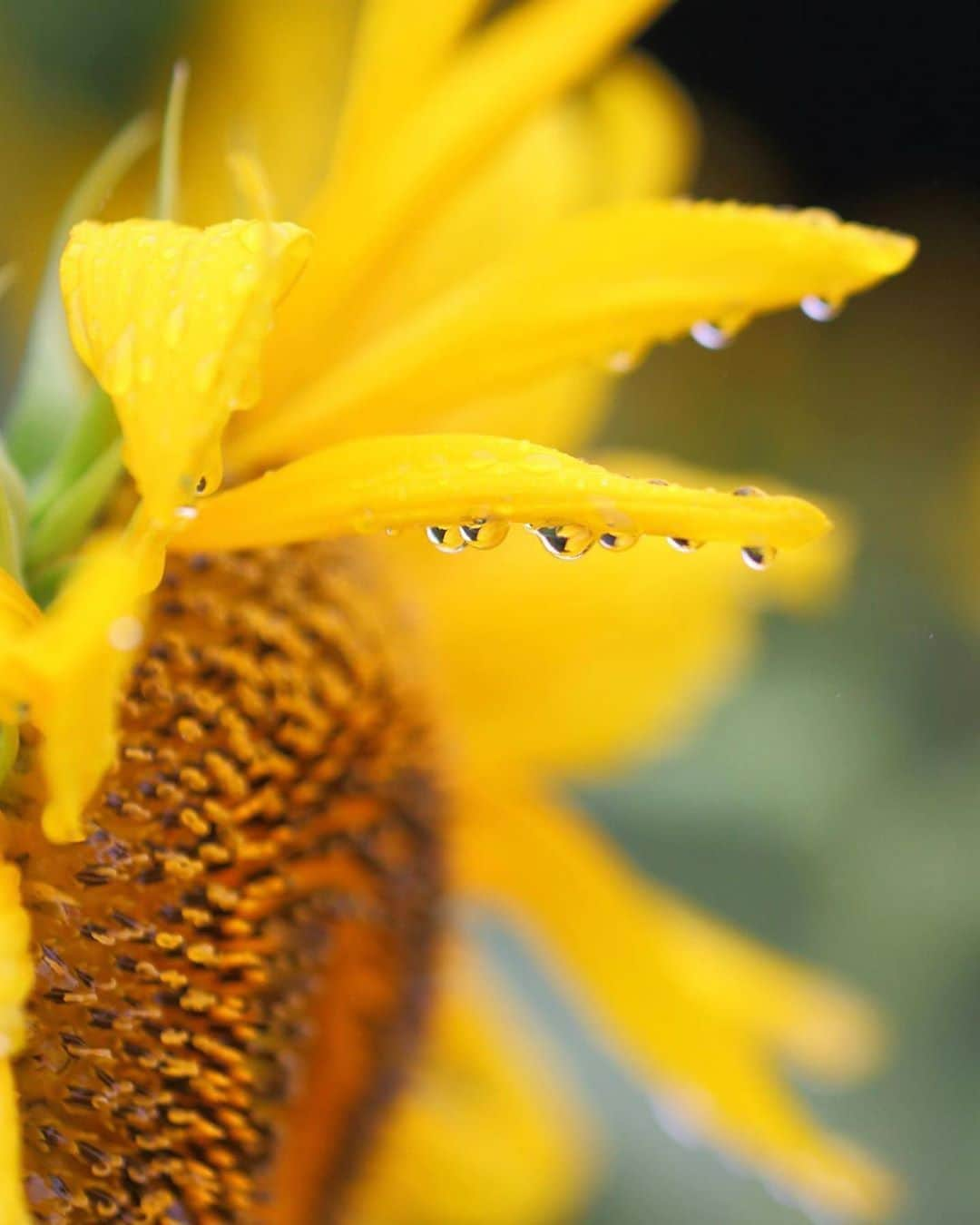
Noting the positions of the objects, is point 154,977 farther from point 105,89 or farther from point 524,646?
point 105,89

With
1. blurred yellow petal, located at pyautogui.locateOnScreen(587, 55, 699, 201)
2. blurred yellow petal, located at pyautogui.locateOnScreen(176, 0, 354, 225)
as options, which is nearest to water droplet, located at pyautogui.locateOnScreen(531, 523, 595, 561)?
blurred yellow petal, located at pyautogui.locateOnScreen(587, 55, 699, 201)

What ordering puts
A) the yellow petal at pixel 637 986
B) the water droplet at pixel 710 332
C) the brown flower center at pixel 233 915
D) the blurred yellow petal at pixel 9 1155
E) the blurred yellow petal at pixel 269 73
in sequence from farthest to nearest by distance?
the blurred yellow petal at pixel 269 73 < the yellow petal at pixel 637 986 < the water droplet at pixel 710 332 < the brown flower center at pixel 233 915 < the blurred yellow petal at pixel 9 1155

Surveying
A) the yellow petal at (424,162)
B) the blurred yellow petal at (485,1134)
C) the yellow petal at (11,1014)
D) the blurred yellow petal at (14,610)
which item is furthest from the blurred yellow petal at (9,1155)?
the blurred yellow petal at (485,1134)

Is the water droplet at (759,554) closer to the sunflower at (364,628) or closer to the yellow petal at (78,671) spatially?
the sunflower at (364,628)

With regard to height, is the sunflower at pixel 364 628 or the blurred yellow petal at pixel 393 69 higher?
the blurred yellow petal at pixel 393 69

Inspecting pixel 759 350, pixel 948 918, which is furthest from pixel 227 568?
pixel 759 350

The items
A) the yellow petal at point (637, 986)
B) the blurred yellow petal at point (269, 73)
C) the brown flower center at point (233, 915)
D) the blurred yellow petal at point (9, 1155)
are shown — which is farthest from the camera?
the blurred yellow petal at point (269, 73)

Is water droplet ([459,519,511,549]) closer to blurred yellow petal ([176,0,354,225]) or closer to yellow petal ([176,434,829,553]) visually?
yellow petal ([176,434,829,553])

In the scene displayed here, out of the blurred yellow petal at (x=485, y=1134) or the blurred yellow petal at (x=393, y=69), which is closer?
the blurred yellow petal at (x=393, y=69)
